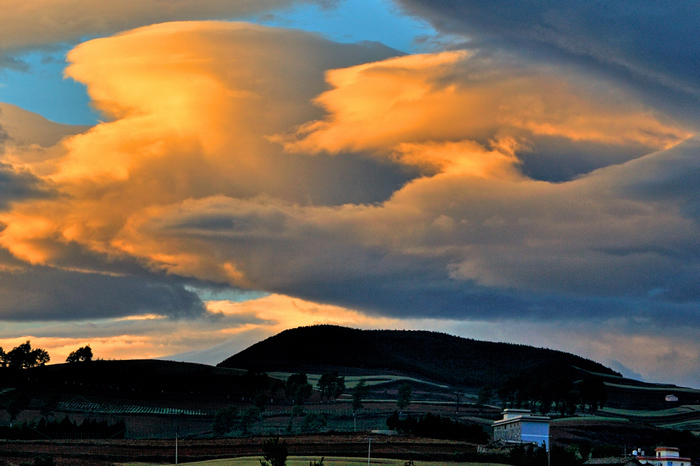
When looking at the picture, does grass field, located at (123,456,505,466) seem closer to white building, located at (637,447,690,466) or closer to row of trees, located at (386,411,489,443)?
row of trees, located at (386,411,489,443)

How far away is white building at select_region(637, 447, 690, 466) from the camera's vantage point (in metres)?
141

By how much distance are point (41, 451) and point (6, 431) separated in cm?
3383

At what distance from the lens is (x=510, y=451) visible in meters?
135

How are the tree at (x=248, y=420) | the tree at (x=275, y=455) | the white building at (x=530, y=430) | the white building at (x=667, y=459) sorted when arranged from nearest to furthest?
1. the tree at (x=275, y=455)
2. the white building at (x=667, y=459)
3. the white building at (x=530, y=430)
4. the tree at (x=248, y=420)

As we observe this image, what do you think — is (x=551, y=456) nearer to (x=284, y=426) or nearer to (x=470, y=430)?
(x=470, y=430)

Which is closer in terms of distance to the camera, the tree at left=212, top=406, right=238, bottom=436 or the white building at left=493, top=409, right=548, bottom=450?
the white building at left=493, top=409, right=548, bottom=450

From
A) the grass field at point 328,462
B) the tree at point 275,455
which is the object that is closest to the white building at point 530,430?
the grass field at point 328,462

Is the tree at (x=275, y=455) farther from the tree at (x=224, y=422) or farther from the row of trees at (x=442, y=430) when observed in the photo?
the tree at (x=224, y=422)

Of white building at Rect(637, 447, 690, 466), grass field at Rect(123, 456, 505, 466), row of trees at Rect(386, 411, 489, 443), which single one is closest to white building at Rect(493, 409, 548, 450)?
row of trees at Rect(386, 411, 489, 443)

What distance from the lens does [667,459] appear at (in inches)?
5551

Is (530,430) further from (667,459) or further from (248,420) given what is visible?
(248,420)

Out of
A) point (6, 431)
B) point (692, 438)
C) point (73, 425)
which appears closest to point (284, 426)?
point (73, 425)

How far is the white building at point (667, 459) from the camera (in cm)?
14075

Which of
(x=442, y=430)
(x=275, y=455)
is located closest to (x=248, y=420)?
(x=442, y=430)
